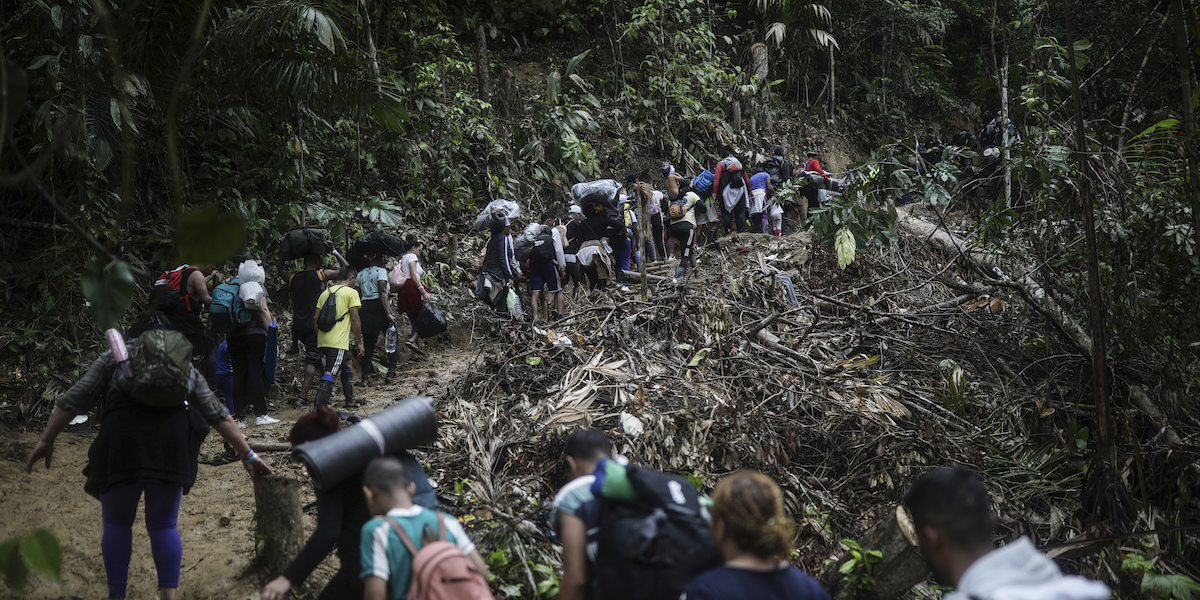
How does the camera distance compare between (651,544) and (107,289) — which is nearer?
(107,289)

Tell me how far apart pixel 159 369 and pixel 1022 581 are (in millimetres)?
3651

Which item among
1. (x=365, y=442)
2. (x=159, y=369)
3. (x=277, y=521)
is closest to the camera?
(x=365, y=442)

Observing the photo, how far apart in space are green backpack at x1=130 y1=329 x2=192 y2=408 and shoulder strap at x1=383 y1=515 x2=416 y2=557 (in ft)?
5.49

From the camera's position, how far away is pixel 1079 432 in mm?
6070

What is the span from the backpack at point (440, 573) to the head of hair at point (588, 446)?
60 cm

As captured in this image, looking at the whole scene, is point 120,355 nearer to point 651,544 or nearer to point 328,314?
point 651,544

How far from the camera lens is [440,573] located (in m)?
2.62

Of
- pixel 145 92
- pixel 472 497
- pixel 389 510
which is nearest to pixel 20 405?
pixel 145 92

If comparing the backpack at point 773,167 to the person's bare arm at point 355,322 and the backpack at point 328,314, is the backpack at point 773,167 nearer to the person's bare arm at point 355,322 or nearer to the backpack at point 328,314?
the person's bare arm at point 355,322

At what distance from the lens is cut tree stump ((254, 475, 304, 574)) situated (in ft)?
14.7

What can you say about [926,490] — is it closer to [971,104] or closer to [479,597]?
[479,597]

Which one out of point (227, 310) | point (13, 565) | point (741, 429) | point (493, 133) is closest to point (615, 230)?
point (493, 133)

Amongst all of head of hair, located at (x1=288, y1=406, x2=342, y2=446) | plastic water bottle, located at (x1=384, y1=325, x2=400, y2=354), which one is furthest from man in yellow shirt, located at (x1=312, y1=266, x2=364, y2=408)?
head of hair, located at (x1=288, y1=406, x2=342, y2=446)

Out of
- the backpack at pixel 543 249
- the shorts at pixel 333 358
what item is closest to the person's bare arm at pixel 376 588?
the shorts at pixel 333 358
